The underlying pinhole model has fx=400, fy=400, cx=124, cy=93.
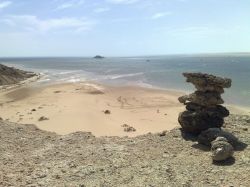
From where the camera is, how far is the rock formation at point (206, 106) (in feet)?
59.7

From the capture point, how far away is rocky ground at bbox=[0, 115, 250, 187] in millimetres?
12758

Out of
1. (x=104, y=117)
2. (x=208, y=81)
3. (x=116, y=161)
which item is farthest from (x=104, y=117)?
(x=116, y=161)

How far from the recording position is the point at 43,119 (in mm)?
25203

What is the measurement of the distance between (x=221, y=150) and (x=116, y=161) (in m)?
3.82

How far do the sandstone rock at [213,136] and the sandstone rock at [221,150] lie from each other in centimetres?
123

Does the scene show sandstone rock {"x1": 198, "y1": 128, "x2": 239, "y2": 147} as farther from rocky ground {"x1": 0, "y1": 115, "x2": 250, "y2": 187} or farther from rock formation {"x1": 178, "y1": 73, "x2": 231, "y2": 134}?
rock formation {"x1": 178, "y1": 73, "x2": 231, "y2": 134}

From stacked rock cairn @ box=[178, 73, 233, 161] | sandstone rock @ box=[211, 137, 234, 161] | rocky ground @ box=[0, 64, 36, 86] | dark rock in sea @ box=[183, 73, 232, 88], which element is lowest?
rocky ground @ box=[0, 64, 36, 86]

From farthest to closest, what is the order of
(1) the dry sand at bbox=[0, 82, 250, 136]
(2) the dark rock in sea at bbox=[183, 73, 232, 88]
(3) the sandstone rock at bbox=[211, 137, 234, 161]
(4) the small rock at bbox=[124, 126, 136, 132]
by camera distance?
(1) the dry sand at bbox=[0, 82, 250, 136] < (4) the small rock at bbox=[124, 126, 136, 132] < (2) the dark rock in sea at bbox=[183, 73, 232, 88] < (3) the sandstone rock at bbox=[211, 137, 234, 161]

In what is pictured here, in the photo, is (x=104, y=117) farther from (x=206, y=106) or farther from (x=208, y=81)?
(x=208, y=81)

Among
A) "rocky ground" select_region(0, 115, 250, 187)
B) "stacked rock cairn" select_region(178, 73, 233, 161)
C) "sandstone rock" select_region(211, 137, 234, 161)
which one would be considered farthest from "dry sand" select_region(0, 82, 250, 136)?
"sandstone rock" select_region(211, 137, 234, 161)

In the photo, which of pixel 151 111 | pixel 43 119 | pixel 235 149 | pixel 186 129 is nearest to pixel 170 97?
pixel 151 111

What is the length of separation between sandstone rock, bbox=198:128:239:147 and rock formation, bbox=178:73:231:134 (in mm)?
1320

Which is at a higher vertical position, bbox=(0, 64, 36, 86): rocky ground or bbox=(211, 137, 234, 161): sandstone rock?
bbox=(211, 137, 234, 161): sandstone rock

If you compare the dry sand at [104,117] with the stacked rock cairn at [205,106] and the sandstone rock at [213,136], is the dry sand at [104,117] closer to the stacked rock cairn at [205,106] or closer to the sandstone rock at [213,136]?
the stacked rock cairn at [205,106]
